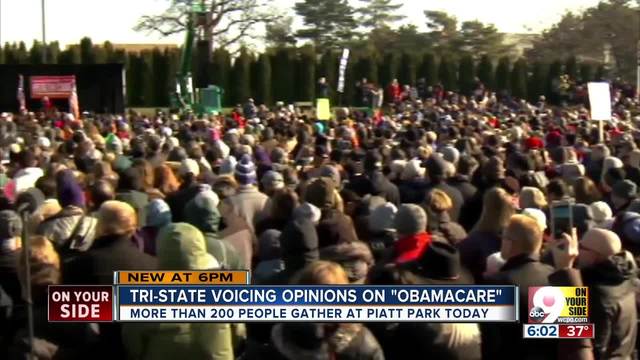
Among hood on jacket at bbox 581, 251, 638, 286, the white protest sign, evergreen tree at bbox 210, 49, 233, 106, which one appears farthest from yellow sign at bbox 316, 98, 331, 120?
evergreen tree at bbox 210, 49, 233, 106

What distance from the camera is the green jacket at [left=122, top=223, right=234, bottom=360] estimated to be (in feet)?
18.3

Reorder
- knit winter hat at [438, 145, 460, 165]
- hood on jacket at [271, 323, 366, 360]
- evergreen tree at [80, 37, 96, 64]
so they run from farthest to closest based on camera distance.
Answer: evergreen tree at [80, 37, 96, 64] < knit winter hat at [438, 145, 460, 165] < hood on jacket at [271, 323, 366, 360]

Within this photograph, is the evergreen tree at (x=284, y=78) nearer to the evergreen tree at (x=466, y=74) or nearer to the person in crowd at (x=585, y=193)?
the evergreen tree at (x=466, y=74)

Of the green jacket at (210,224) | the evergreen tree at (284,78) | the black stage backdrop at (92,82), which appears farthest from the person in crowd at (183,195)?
the evergreen tree at (284,78)

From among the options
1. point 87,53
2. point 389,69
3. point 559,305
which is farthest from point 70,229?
point 389,69

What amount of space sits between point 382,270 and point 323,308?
36.1 inches

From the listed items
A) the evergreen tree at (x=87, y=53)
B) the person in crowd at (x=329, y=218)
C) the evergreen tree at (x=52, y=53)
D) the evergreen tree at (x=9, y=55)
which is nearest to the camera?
the person in crowd at (x=329, y=218)

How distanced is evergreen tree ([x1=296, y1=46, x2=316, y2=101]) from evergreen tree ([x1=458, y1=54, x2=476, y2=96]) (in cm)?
798

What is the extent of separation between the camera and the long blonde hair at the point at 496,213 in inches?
300

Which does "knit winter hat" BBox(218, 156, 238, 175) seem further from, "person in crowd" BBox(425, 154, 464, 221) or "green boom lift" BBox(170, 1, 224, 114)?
"green boom lift" BBox(170, 1, 224, 114)

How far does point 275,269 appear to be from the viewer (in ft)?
22.9

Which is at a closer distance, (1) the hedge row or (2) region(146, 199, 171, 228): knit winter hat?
(2) region(146, 199, 171, 228): knit winter hat

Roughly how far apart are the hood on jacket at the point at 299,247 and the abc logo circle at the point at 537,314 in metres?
1.23

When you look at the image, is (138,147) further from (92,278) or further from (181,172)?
(92,278)
